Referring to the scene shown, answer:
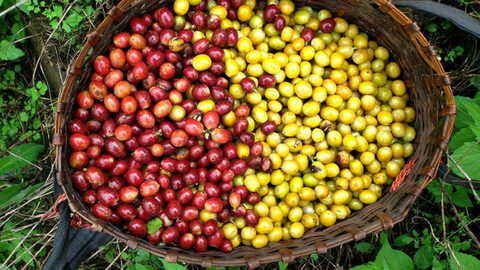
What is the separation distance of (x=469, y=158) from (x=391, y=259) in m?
0.93

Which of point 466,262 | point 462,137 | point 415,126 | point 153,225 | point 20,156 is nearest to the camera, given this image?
point 466,262

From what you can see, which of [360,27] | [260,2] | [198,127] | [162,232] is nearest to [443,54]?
[360,27]

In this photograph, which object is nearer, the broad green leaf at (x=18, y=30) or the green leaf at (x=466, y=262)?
the green leaf at (x=466, y=262)

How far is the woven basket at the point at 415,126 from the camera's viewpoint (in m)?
2.92

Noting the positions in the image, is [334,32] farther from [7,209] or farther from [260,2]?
[7,209]


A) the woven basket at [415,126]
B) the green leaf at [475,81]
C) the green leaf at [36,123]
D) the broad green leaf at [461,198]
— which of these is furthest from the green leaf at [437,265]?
the green leaf at [36,123]

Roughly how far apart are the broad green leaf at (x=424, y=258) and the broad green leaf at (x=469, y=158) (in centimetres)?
82

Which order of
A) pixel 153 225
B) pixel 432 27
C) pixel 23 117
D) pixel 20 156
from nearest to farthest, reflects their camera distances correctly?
pixel 153 225 < pixel 20 156 < pixel 432 27 < pixel 23 117

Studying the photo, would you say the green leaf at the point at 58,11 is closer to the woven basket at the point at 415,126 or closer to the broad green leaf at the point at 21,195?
the woven basket at the point at 415,126

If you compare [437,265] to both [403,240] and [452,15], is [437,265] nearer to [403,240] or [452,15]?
[403,240]

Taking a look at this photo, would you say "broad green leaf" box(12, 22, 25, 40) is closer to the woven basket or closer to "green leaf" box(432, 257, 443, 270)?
the woven basket

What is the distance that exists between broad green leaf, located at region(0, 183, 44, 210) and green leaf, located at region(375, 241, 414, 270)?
2.86 m

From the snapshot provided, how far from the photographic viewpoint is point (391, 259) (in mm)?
3143

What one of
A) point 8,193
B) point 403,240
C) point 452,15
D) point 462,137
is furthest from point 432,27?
point 8,193
